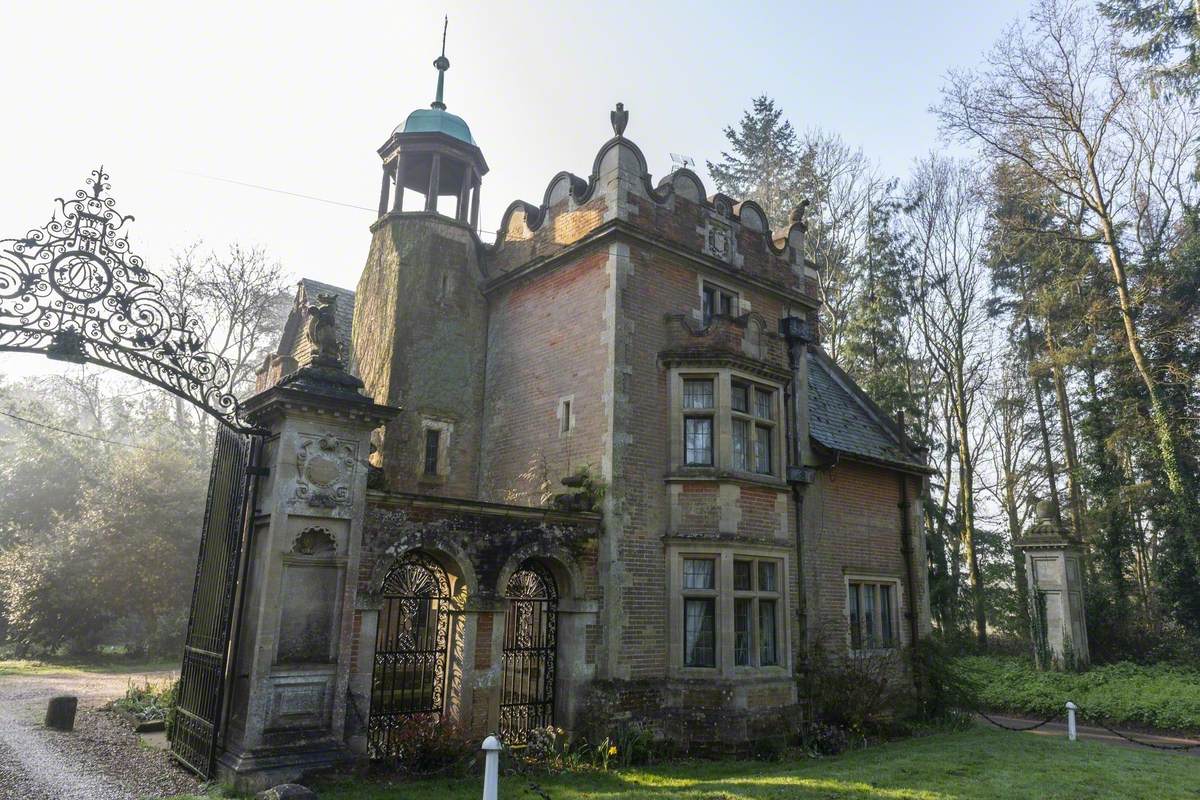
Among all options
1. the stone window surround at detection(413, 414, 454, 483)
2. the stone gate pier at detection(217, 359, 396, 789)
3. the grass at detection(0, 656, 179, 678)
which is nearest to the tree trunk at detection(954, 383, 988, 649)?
the stone window surround at detection(413, 414, 454, 483)

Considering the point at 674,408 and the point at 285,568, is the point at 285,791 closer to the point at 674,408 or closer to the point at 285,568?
the point at 285,568

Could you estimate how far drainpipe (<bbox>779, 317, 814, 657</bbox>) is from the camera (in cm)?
1448

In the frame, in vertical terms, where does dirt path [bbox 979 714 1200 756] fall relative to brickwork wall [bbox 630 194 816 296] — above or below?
below

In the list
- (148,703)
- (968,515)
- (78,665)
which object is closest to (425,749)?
(148,703)

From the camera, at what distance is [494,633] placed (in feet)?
36.4

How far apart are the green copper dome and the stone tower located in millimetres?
25

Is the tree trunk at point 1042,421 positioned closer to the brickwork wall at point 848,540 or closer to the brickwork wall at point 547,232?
the brickwork wall at point 848,540

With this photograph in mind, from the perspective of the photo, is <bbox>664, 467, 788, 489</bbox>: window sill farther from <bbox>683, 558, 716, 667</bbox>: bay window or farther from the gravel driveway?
Answer: the gravel driveway

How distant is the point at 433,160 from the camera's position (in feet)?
53.1

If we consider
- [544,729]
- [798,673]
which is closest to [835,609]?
[798,673]

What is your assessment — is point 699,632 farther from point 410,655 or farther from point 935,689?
point 935,689

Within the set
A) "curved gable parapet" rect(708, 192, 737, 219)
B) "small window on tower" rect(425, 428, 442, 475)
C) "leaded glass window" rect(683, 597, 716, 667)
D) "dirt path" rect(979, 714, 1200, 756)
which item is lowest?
"dirt path" rect(979, 714, 1200, 756)

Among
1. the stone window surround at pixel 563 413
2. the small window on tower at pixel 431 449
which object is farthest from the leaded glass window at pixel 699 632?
the small window on tower at pixel 431 449

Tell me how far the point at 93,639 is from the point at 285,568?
22260 mm
